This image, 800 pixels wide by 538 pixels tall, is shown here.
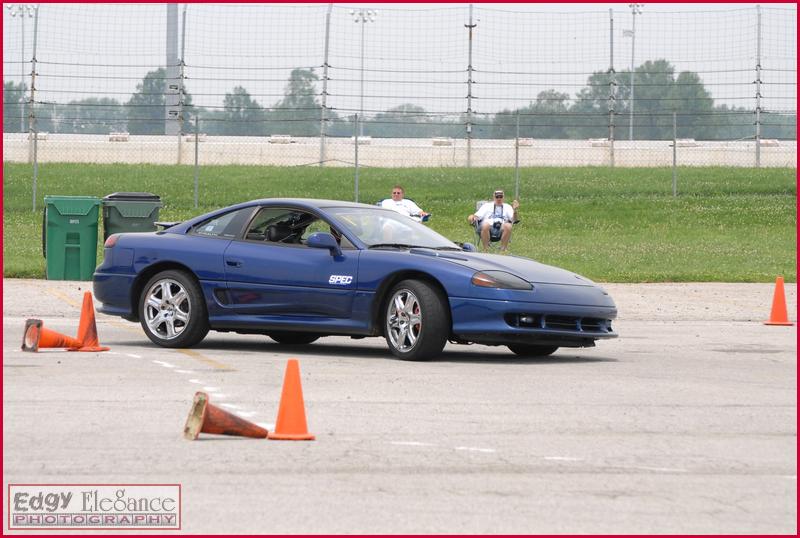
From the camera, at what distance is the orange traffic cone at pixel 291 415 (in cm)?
795

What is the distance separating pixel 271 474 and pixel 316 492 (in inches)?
18.5

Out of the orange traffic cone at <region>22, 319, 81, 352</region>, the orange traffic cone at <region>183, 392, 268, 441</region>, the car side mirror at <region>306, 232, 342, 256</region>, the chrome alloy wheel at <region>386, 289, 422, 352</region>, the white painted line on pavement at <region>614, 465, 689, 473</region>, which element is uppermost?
the car side mirror at <region>306, 232, 342, 256</region>

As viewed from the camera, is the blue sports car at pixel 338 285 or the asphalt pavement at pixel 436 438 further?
the blue sports car at pixel 338 285

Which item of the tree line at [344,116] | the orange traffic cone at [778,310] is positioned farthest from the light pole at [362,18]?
the orange traffic cone at [778,310]

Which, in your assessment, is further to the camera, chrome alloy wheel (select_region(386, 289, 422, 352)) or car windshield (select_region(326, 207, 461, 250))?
car windshield (select_region(326, 207, 461, 250))

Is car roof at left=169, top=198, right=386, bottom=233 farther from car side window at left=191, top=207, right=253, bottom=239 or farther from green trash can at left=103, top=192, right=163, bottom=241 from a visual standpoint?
green trash can at left=103, top=192, right=163, bottom=241

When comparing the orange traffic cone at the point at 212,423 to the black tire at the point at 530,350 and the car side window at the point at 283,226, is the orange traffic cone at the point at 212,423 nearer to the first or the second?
the car side window at the point at 283,226

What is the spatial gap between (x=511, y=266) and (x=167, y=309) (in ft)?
10.0

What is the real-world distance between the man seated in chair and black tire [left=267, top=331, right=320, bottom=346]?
9392 mm

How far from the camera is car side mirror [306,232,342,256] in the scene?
40.8 feet

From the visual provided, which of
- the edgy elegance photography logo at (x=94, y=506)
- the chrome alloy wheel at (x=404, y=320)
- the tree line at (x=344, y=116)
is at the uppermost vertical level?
the tree line at (x=344, y=116)

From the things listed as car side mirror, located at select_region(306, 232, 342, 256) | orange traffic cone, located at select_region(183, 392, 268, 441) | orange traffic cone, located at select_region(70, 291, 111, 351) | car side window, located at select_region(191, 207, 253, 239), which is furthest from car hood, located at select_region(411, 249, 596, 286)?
orange traffic cone, located at select_region(183, 392, 268, 441)

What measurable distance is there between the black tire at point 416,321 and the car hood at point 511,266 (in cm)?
38

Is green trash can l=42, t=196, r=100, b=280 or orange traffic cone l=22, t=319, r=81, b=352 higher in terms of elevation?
green trash can l=42, t=196, r=100, b=280
